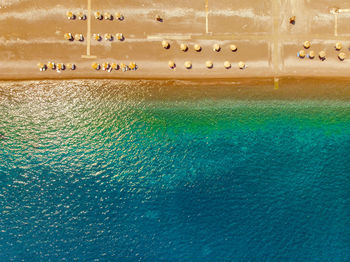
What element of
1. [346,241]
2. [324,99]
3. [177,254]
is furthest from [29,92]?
[346,241]

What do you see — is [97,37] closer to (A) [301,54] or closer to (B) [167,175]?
(B) [167,175]

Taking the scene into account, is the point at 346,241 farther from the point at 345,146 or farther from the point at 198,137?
the point at 198,137

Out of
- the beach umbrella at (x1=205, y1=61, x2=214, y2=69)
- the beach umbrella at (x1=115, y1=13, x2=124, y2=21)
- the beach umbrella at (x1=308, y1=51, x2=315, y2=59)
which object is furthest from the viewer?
the beach umbrella at (x1=308, y1=51, x2=315, y2=59)

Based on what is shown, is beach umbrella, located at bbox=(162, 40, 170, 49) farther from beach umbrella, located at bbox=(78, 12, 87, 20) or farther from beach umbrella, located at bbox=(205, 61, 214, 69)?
beach umbrella, located at bbox=(78, 12, 87, 20)

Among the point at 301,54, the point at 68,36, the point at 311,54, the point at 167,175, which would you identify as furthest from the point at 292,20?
the point at 68,36

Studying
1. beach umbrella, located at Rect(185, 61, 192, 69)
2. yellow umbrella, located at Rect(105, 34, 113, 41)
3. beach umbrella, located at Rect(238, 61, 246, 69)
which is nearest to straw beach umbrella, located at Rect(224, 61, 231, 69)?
Result: beach umbrella, located at Rect(238, 61, 246, 69)
